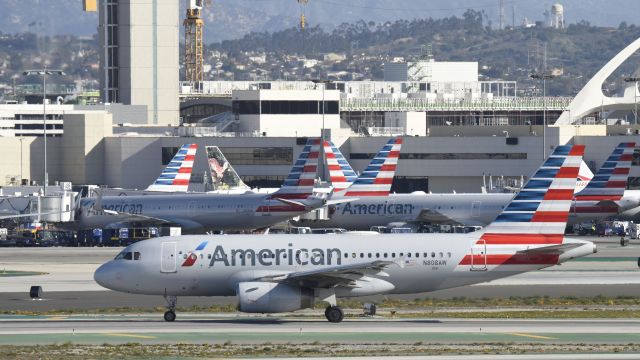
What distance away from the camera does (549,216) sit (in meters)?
63.8

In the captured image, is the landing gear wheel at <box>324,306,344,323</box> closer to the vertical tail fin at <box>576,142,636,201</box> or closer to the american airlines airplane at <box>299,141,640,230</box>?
the american airlines airplane at <box>299,141,640,230</box>

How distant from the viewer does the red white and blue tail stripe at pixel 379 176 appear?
117 meters

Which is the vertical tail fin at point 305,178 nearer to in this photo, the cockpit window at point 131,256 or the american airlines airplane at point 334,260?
the american airlines airplane at point 334,260

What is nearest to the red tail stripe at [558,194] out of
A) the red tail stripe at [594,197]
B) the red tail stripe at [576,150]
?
the red tail stripe at [576,150]

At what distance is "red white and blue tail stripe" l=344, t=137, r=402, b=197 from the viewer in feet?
385

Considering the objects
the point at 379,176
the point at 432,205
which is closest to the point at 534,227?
the point at 379,176

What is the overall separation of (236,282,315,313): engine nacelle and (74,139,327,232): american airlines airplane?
2065 inches

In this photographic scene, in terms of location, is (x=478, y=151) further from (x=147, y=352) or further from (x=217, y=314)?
(x=147, y=352)

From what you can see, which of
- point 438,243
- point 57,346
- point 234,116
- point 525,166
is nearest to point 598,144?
point 525,166

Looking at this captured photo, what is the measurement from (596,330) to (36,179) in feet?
422

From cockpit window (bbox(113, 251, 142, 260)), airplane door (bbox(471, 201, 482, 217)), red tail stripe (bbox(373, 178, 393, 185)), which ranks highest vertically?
red tail stripe (bbox(373, 178, 393, 185))

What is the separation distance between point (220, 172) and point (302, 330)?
317 feet

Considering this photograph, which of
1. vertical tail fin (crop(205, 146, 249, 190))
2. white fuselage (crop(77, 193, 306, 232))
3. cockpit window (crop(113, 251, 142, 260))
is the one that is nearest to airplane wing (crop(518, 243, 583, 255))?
cockpit window (crop(113, 251, 142, 260))

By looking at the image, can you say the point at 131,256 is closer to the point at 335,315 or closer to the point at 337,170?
the point at 335,315
